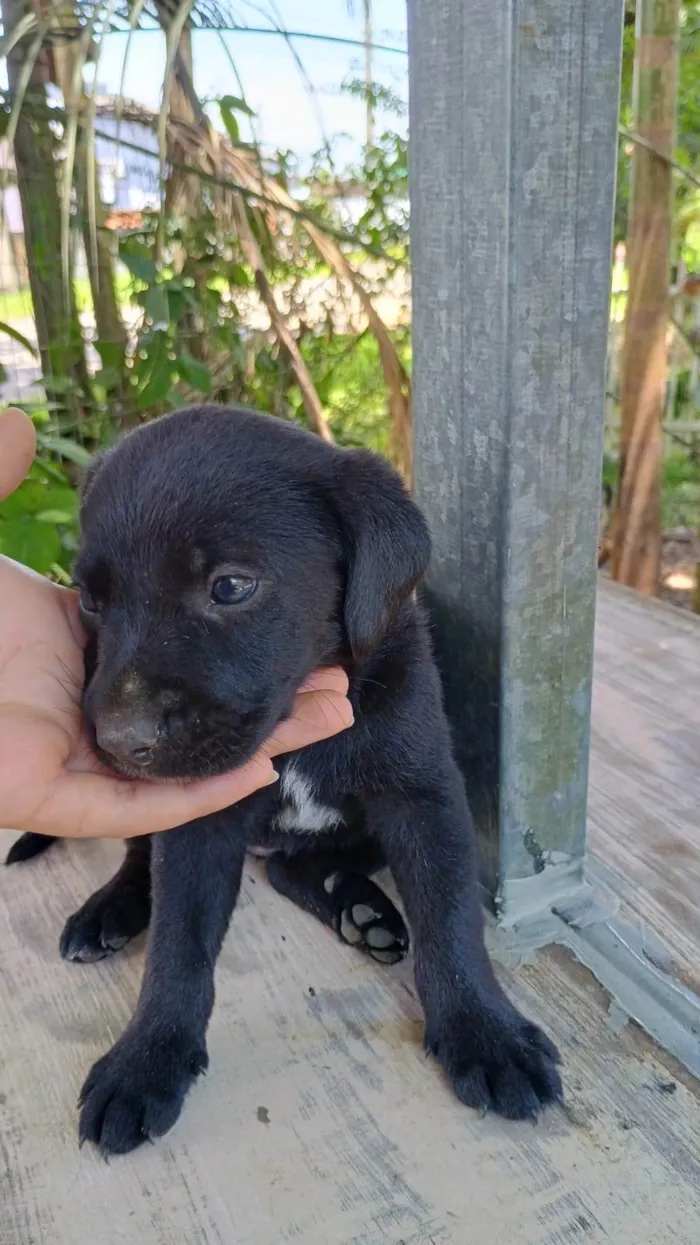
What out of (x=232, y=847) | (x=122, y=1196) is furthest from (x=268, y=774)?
(x=122, y=1196)

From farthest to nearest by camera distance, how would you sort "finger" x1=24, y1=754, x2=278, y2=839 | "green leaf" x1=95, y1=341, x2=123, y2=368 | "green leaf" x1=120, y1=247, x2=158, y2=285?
"green leaf" x1=95, y1=341, x2=123, y2=368 < "green leaf" x1=120, y1=247, x2=158, y2=285 < "finger" x1=24, y1=754, x2=278, y2=839

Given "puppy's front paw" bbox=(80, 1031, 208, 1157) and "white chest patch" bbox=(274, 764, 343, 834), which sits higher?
"white chest patch" bbox=(274, 764, 343, 834)

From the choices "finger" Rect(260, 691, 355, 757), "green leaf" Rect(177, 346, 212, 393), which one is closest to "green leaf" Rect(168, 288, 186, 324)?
"green leaf" Rect(177, 346, 212, 393)

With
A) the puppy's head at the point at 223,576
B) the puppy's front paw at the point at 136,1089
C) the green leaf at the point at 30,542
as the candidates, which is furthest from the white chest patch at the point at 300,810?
the green leaf at the point at 30,542

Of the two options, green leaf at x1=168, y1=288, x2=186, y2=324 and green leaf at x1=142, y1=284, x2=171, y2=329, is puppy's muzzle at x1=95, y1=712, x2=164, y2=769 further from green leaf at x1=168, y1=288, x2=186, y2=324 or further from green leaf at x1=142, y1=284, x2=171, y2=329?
green leaf at x1=168, y1=288, x2=186, y2=324

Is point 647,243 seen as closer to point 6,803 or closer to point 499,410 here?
point 499,410

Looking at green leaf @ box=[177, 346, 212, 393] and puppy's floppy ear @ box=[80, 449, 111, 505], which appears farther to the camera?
green leaf @ box=[177, 346, 212, 393]

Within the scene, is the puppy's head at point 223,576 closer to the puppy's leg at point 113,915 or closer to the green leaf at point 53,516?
the puppy's leg at point 113,915
